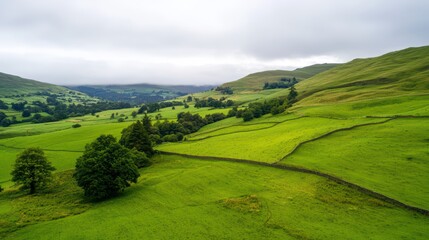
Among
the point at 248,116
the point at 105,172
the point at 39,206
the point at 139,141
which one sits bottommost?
the point at 39,206

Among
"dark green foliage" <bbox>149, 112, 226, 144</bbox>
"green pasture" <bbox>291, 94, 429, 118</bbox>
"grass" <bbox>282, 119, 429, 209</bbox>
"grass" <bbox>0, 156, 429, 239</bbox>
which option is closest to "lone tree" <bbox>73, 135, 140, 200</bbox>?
"grass" <bbox>0, 156, 429, 239</bbox>

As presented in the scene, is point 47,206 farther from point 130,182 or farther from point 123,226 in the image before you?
point 123,226

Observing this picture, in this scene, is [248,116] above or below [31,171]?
above

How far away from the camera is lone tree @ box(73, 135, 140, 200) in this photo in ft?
174

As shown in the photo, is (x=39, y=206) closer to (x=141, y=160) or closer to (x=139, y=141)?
(x=141, y=160)

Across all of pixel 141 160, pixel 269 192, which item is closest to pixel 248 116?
pixel 141 160

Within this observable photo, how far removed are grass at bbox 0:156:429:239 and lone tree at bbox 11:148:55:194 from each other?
19.0 m

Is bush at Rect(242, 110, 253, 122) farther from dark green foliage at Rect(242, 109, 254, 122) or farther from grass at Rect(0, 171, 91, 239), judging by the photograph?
grass at Rect(0, 171, 91, 239)

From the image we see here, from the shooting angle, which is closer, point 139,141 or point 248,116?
point 139,141

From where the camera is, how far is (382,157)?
5731 centimetres

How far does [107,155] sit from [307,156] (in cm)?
4138

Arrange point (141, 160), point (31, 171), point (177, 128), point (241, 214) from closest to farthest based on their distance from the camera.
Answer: point (241, 214), point (31, 171), point (141, 160), point (177, 128)

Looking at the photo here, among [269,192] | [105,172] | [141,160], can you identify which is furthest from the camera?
[141,160]

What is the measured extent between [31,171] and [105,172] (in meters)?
17.3
